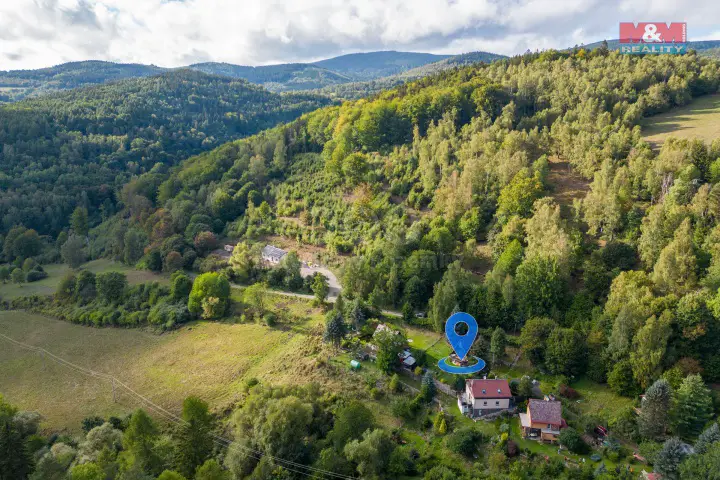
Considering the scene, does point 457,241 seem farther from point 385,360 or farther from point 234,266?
point 234,266

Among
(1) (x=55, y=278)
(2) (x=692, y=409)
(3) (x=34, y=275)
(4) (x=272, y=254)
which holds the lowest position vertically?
(2) (x=692, y=409)

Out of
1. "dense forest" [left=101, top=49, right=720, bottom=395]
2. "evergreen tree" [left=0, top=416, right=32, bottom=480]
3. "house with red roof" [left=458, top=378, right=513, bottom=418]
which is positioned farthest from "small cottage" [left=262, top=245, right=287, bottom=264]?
"evergreen tree" [left=0, top=416, right=32, bottom=480]

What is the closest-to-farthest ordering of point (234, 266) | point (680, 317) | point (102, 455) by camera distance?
point (102, 455) < point (680, 317) < point (234, 266)

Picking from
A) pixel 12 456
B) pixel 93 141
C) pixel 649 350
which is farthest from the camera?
pixel 93 141

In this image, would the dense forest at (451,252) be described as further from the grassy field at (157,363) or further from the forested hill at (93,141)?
the grassy field at (157,363)

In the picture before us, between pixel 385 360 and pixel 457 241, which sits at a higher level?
pixel 457 241

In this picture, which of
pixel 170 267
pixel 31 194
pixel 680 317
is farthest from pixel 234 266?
pixel 31 194

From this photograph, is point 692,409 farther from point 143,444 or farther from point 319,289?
point 143,444

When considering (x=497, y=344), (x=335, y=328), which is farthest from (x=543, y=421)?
(x=335, y=328)
